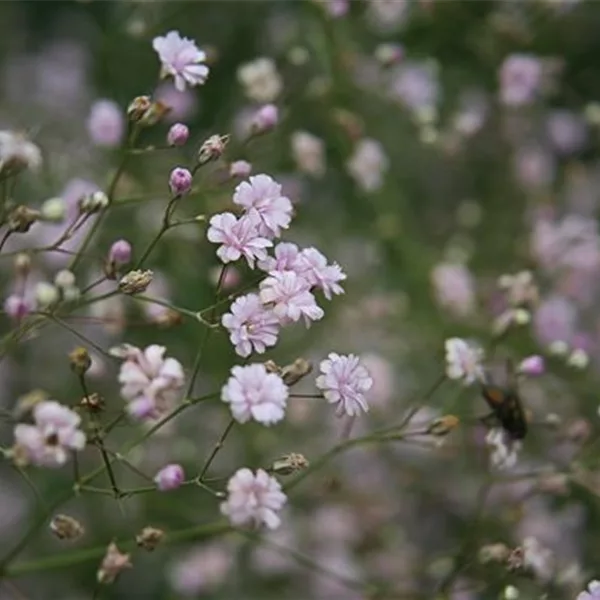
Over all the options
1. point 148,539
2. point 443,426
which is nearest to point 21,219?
point 148,539

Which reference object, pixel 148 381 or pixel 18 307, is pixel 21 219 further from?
pixel 148 381

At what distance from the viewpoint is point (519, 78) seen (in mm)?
2348

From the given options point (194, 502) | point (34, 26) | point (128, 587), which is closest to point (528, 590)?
point (194, 502)

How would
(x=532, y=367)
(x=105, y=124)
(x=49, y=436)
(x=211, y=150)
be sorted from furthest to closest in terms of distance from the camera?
(x=105, y=124) < (x=532, y=367) < (x=211, y=150) < (x=49, y=436)

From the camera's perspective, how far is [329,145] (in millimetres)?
2406

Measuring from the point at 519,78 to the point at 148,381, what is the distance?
1.29m

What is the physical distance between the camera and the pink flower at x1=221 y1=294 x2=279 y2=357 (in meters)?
1.32

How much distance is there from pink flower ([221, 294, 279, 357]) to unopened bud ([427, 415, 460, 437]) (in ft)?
1.06

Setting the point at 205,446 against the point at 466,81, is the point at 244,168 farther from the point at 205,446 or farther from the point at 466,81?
the point at 466,81

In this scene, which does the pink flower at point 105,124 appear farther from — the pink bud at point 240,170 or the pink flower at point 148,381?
the pink flower at point 148,381

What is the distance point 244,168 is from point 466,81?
1177mm

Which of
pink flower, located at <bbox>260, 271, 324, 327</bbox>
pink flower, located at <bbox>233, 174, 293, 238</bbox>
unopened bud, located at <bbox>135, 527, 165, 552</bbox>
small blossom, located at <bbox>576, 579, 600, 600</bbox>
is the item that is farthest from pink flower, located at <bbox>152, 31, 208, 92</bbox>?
small blossom, located at <bbox>576, 579, 600, 600</bbox>

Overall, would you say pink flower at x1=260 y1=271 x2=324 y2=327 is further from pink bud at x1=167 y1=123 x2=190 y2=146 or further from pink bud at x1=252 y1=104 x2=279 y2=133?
pink bud at x1=252 y1=104 x2=279 y2=133

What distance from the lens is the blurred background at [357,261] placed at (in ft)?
6.97
